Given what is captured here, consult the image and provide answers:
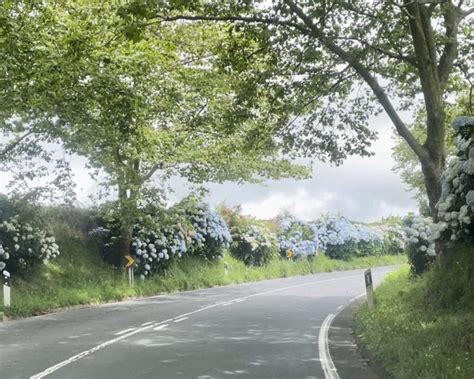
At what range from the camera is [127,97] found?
1277cm

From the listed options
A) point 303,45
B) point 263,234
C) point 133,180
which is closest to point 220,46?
point 303,45

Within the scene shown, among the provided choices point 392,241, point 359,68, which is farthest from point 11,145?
point 392,241

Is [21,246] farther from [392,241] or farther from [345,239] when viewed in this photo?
[392,241]

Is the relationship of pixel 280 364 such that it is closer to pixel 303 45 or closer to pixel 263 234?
pixel 303 45

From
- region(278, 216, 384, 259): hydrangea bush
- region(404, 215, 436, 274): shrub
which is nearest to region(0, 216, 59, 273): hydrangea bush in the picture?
region(404, 215, 436, 274): shrub

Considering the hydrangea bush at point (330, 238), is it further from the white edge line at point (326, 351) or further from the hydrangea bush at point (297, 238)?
the white edge line at point (326, 351)

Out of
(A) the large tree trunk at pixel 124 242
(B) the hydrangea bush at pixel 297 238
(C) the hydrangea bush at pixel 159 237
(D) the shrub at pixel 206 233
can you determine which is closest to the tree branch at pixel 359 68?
(C) the hydrangea bush at pixel 159 237

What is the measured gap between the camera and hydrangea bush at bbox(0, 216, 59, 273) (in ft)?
59.3

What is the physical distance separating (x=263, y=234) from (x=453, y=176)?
965 inches

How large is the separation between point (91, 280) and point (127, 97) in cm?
1057

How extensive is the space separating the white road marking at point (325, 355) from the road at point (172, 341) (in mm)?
40

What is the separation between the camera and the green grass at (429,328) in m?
7.12

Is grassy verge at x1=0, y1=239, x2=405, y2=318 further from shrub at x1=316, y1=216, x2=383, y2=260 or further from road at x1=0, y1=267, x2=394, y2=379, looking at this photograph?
shrub at x1=316, y1=216, x2=383, y2=260

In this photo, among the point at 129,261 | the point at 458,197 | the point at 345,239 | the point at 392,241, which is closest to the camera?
the point at 458,197
